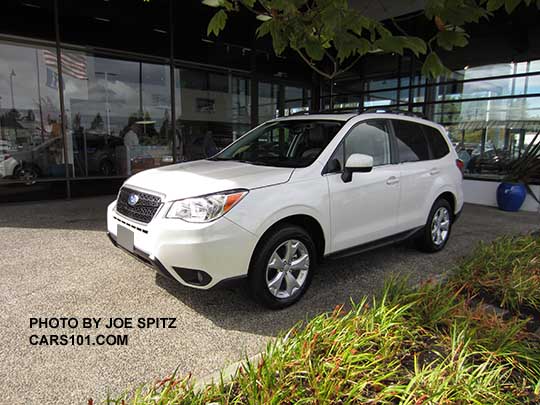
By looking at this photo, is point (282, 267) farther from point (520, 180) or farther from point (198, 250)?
point (520, 180)

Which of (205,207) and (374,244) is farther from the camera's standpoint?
(374,244)

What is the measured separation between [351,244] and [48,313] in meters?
Result: 2.81

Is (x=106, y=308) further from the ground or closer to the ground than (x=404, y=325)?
closer to the ground

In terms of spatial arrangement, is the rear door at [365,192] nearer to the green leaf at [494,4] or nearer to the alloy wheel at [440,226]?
the alloy wheel at [440,226]

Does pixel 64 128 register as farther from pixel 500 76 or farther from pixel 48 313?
pixel 500 76

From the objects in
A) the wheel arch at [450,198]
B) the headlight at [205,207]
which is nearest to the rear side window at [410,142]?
the wheel arch at [450,198]

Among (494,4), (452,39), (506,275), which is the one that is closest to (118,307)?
(452,39)

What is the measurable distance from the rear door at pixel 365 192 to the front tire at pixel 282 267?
16.3 inches

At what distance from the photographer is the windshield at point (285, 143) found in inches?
148

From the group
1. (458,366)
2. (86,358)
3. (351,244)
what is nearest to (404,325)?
(458,366)

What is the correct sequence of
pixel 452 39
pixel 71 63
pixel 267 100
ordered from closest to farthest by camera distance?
pixel 452 39, pixel 71 63, pixel 267 100

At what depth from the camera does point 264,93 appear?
11.8 m

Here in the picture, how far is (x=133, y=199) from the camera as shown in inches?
131

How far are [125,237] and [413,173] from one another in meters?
3.26
